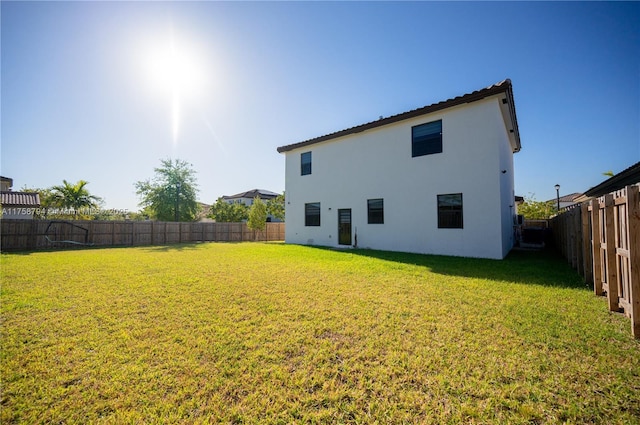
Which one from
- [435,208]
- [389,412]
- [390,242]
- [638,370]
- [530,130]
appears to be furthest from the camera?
[530,130]

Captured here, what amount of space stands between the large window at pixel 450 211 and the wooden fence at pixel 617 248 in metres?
4.83

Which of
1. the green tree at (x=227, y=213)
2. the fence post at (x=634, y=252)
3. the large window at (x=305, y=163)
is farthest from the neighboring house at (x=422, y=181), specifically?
the green tree at (x=227, y=213)

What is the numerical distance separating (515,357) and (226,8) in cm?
1138

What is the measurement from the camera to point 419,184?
11.1 m

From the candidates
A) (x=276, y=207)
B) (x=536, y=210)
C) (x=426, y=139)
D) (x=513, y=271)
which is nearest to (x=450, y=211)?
(x=426, y=139)

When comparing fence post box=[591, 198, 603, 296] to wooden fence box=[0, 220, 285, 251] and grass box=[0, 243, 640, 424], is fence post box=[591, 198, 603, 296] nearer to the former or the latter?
grass box=[0, 243, 640, 424]

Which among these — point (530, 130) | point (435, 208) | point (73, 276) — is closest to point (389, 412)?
point (73, 276)

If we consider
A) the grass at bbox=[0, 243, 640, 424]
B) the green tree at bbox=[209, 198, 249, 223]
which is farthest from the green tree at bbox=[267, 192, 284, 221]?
the grass at bbox=[0, 243, 640, 424]

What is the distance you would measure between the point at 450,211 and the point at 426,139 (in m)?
3.39

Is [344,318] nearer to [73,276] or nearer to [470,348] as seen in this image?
[470,348]

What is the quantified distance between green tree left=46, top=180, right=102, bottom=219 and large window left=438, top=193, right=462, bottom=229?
107ft

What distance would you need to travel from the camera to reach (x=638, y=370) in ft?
7.63

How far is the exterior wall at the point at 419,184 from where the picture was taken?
31.5 feet

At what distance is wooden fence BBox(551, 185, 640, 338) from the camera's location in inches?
116
